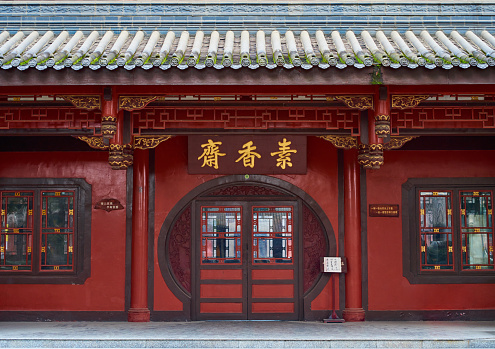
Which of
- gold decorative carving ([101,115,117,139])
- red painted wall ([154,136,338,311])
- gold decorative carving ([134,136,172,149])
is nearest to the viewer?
gold decorative carving ([101,115,117,139])

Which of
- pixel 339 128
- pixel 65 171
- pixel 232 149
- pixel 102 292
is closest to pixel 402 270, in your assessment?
pixel 339 128

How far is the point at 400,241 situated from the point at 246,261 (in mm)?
2176

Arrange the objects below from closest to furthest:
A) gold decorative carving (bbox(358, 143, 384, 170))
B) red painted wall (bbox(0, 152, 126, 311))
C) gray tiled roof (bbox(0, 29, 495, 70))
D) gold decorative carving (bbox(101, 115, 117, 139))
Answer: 1. gray tiled roof (bbox(0, 29, 495, 70))
2. gold decorative carving (bbox(101, 115, 117, 139))
3. gold decorative carving (bbox(358, 143, 384, 170))
4. red painted wall (bbox(0, 152, 126, 311))

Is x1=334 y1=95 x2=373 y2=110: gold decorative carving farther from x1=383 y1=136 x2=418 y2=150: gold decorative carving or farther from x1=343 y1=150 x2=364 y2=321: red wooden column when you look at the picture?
x1=343 y1=150 x2=364 y2=321: red wooden column

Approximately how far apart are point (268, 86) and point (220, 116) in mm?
1024

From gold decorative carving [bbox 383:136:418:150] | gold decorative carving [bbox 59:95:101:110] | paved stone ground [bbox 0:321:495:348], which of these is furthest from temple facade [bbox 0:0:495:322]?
gold decorative carving [bbox 59:95:101:110]

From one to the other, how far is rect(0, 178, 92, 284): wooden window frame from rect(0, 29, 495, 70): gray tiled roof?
6.48 feet

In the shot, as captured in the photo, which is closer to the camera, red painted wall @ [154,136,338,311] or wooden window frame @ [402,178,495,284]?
wooden window frame @ [402,178,495,284]

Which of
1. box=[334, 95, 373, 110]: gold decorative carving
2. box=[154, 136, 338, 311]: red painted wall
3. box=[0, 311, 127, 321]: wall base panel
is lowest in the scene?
box=[0, 311, 127, 321]: wall base panel

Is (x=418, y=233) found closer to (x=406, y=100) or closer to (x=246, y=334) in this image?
(x=406, y=100)

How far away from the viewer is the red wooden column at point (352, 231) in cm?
817

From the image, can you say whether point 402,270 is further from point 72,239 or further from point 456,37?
point 72,239

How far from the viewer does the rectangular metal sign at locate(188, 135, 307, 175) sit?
819cm

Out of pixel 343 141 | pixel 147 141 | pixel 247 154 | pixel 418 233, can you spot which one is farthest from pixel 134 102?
pixel 418 233
